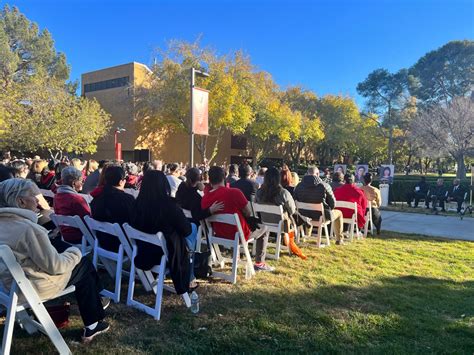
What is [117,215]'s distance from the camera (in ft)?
13.2

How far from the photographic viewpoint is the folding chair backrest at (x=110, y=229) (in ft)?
12.0

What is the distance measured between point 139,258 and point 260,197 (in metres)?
2.78

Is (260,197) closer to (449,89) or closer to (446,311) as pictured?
(446,311)

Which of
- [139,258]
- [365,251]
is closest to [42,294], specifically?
[139,258]

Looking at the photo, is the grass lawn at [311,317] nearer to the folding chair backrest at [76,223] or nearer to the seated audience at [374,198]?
the folding chair backrest at [76,223]

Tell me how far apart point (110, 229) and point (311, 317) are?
229 cm

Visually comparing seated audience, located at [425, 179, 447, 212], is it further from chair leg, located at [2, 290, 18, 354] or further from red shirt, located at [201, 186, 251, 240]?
chair leg, located at [2, 290, 18, 354]

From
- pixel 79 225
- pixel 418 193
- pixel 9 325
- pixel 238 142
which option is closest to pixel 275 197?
pixel 79 225

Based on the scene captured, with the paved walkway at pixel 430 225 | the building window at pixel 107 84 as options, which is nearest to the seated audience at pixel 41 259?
the paved walkway at pixel 430 225

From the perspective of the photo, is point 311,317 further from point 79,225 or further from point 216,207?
point 79,225

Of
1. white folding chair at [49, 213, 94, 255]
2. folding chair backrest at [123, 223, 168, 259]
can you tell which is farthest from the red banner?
folding chair backrest at [123, 223, 168, 259]

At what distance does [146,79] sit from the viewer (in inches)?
1188

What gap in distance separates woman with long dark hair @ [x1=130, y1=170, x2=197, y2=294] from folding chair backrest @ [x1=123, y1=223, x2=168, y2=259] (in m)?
0.05

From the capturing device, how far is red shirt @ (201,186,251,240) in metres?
4.59
